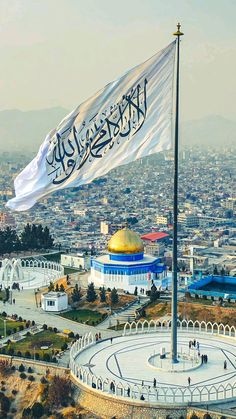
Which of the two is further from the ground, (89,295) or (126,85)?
(126,85)

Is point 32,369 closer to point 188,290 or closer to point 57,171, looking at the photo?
point 57,171

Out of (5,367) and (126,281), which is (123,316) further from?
(5,367)

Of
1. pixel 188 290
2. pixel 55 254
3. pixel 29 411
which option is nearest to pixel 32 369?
pixel 29 411

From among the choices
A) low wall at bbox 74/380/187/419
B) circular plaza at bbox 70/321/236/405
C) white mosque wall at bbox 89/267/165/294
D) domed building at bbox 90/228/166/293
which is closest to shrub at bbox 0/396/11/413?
circular plaza at bbox 70/321/236/405

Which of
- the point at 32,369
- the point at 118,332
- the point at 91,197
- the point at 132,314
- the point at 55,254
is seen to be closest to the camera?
the point at 32,369

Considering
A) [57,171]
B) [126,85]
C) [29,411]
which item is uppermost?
[126,85]

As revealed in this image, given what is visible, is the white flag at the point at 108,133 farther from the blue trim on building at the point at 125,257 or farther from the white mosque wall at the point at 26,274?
the white mosque wall at the point at 26,274

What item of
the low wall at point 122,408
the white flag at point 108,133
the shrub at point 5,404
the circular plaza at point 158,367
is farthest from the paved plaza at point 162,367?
the white flag at point 108,133
